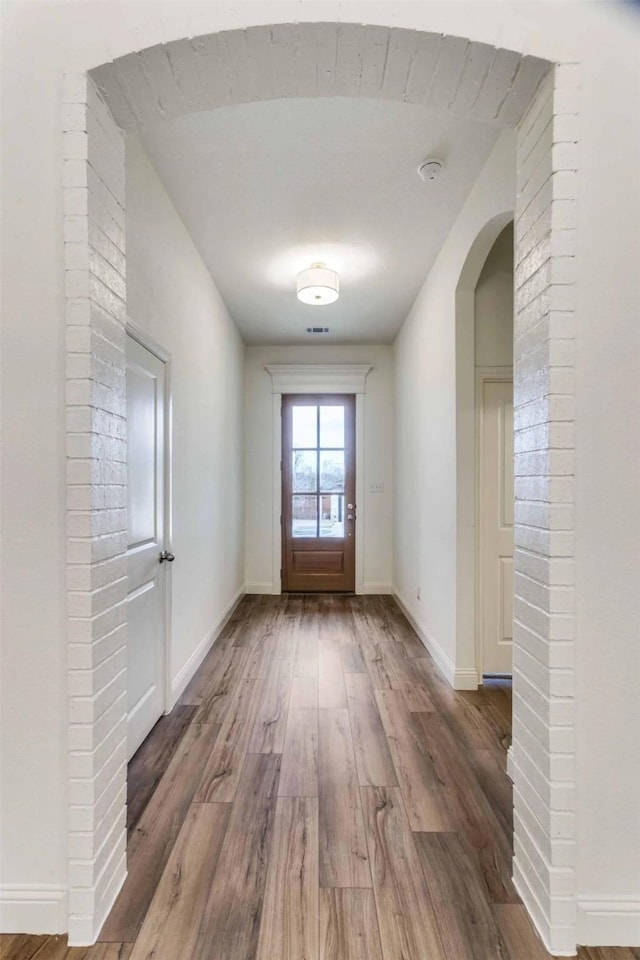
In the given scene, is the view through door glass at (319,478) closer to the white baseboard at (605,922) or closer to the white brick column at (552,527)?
the white brick column at (552,527)

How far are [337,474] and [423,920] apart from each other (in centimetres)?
401

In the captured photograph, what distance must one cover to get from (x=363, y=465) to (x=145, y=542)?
10.5ft

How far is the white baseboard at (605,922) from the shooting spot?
118 cm

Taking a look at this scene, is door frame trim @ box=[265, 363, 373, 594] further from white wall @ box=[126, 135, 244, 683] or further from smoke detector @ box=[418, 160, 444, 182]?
smoke detector @ box=[418, 160, 444, 182]

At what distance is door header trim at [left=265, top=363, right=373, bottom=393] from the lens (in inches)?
196

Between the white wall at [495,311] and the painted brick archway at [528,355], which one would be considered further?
the white wall at [495,311]

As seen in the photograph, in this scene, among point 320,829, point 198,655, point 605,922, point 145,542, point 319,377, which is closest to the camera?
point 605,922

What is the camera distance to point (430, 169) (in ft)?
7.05

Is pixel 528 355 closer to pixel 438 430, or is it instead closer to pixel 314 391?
pixel 438 430

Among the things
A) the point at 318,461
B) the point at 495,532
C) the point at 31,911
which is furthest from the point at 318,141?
the point at 318,461

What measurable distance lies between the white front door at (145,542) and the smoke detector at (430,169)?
5.05ft

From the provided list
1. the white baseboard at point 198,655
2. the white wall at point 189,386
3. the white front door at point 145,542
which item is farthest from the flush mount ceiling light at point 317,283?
the white baseboard at point 198,655

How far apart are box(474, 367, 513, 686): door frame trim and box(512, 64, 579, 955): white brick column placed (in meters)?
1.51

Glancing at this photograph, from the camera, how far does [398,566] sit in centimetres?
471
